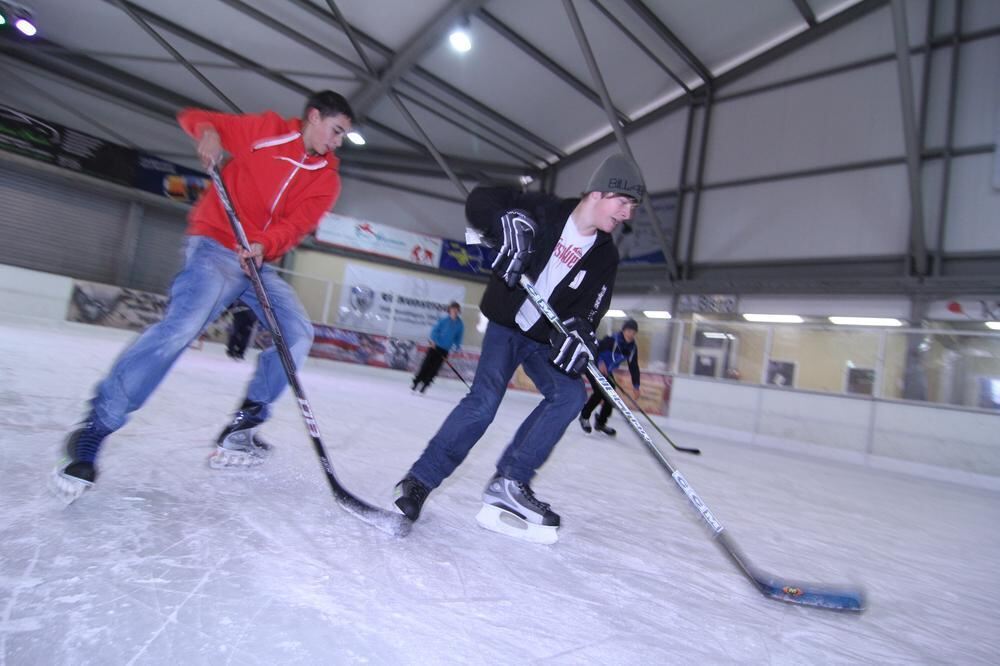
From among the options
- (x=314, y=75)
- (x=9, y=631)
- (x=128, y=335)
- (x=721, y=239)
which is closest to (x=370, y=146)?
(x=314, y=75)

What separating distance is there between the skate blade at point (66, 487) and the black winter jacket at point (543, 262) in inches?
51.6

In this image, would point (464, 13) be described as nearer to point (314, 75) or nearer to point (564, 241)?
point (314, 75)

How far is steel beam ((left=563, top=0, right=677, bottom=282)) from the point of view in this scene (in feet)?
29.1

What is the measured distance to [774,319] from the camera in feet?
38.0

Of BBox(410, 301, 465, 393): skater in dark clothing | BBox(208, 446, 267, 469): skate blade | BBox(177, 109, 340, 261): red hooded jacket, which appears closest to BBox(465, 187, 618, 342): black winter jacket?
BBox(177, 109, 340, 261): red hooded jacket

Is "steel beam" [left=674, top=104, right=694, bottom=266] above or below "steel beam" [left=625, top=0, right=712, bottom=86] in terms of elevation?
below

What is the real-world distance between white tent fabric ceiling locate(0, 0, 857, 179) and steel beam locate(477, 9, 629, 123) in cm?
3

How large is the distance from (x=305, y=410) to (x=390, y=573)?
0.79m

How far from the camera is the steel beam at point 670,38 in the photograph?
10273 millimetres

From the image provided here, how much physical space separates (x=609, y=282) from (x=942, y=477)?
7.55m

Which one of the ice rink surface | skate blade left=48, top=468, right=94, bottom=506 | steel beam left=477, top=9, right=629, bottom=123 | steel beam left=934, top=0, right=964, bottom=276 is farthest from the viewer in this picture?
steel beam left=477, top=9, right=629, bottom=123

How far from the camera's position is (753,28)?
11055mm

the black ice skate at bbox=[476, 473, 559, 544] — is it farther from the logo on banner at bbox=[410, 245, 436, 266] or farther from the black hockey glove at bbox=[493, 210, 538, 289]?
the logo on banner at bbox=[410, 245, 436, 266]

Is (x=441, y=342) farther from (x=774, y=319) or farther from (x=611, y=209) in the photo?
(x=774, y=319)
